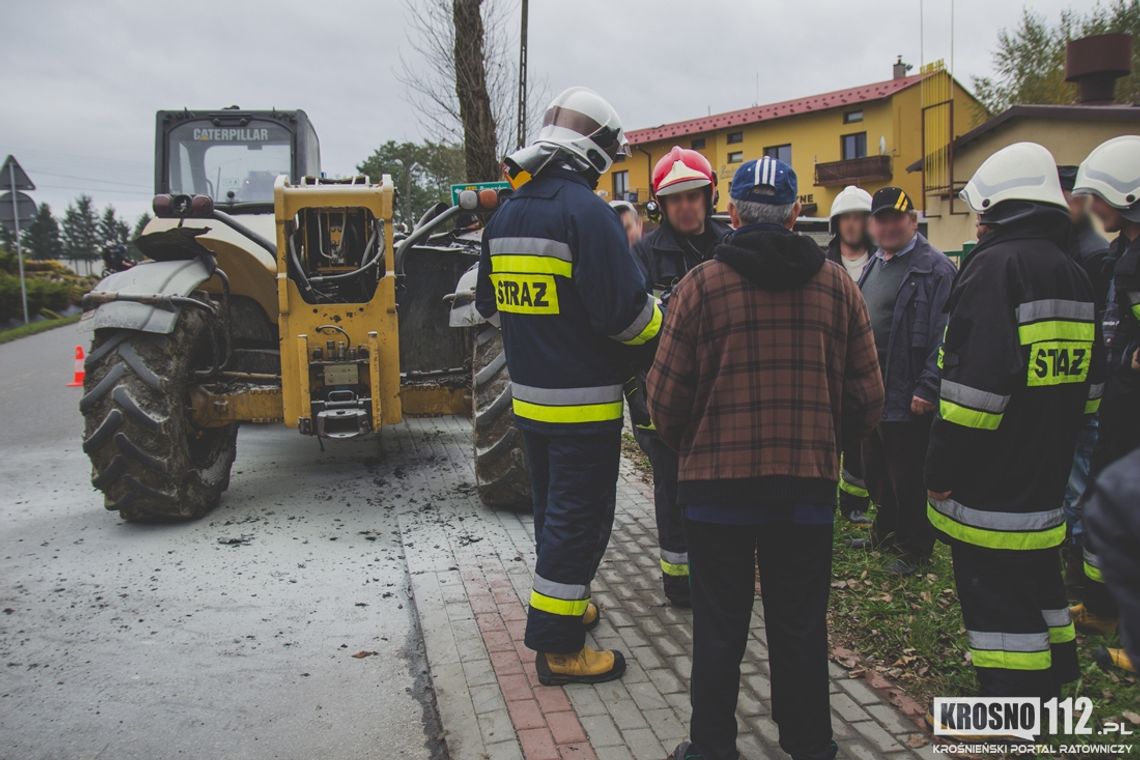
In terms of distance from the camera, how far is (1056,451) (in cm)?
304

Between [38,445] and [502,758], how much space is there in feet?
21.7

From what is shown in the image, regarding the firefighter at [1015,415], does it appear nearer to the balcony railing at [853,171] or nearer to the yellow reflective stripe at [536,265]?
the yellow reflective stripe at [536,265]

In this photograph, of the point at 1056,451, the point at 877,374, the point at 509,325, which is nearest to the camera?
the point at 877,374

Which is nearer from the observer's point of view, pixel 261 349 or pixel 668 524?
pixel 668 524

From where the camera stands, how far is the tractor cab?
7.08 meters

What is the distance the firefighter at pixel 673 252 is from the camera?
4.07m

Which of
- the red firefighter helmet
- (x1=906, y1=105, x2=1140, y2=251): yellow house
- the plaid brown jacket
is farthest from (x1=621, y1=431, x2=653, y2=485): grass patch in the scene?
(x1=906, y1=105, x2=1140, y2=251): yellow house

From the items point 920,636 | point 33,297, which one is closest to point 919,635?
point 920,636

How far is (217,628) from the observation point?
13.0ft

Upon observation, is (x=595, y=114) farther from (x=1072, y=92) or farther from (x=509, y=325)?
(x=1072, y=92)

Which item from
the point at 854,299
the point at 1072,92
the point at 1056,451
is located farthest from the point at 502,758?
the point at 1072,92

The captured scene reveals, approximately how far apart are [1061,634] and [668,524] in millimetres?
1650

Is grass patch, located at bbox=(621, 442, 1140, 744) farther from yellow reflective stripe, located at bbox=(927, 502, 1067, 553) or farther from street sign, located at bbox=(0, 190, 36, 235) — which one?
street sign, located at bbox=(0, 190, 36, 235)

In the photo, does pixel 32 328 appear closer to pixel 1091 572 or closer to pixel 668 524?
pixel 668 524
